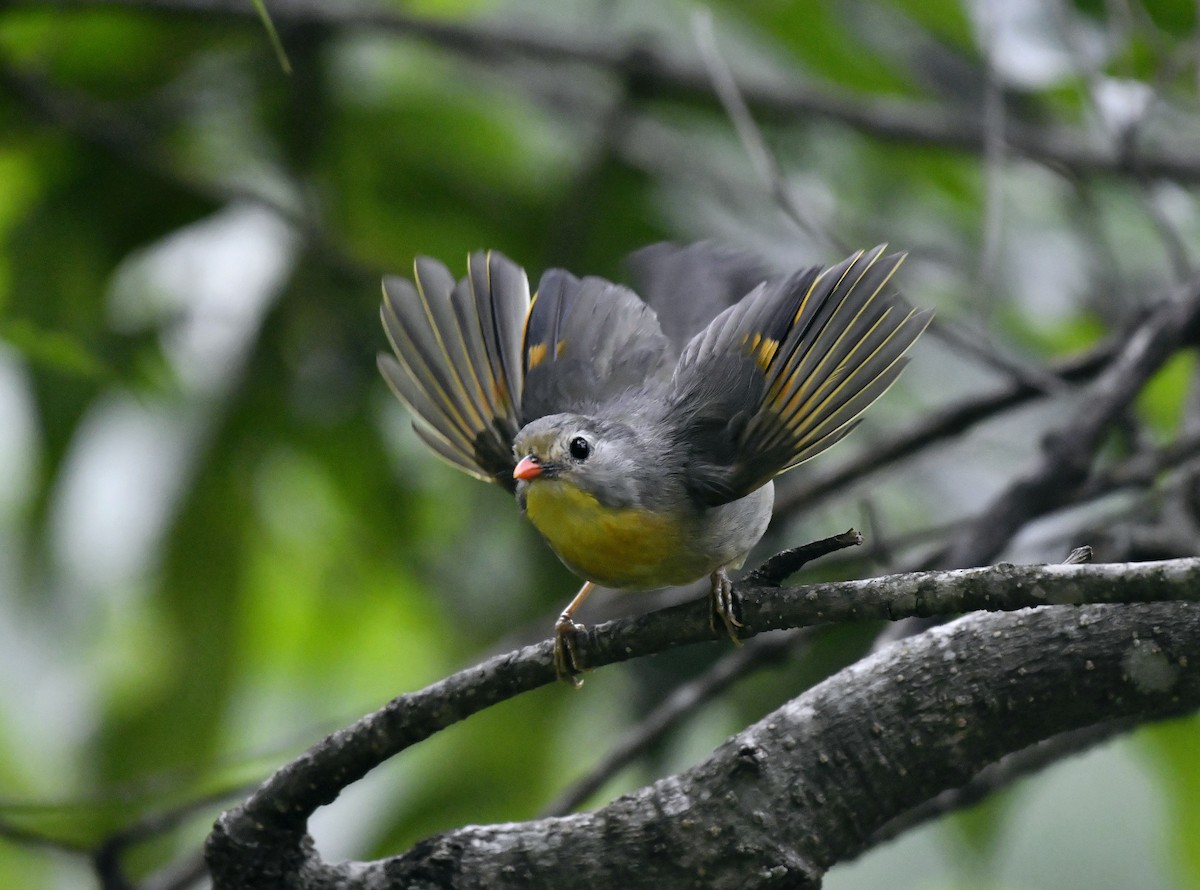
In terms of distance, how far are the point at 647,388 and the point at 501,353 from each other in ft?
0.93

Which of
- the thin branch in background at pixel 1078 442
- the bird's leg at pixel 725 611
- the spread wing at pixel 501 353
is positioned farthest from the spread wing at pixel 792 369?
the thin branch in background at pixel 1078 442

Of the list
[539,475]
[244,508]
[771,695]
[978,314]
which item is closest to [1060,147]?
[978,314]

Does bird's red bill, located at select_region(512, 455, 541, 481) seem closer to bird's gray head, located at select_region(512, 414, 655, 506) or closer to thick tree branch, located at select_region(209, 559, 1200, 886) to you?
bird's gray head, located at select_region(512, 414, 655, 506)

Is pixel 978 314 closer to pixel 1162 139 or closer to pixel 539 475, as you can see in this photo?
pixel 539 475

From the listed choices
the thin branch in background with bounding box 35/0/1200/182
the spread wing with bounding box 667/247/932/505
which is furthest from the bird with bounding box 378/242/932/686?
the thin branch in background with bounding box 35/0/1200/182

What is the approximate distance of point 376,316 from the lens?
14.7ft

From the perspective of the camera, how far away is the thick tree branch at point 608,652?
1.46 meters

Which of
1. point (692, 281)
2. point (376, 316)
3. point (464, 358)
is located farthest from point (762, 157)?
point (376, 316)

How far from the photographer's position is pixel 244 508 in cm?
432

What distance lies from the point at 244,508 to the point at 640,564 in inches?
92.7

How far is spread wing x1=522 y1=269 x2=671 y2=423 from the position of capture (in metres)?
2.59

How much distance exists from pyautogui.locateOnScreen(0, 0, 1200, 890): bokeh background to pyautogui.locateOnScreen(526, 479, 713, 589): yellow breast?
3.79 ft

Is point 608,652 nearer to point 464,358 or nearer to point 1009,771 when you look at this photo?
point 464,358

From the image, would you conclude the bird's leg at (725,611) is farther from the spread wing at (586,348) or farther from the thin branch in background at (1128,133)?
the thin branch in background at (1128,133)
